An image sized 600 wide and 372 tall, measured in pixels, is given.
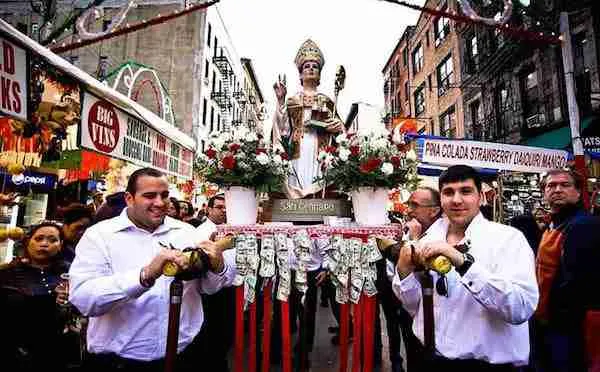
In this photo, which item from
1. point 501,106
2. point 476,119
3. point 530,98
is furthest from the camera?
point 476,119

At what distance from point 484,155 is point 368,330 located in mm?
5098

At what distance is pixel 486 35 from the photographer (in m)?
18.7

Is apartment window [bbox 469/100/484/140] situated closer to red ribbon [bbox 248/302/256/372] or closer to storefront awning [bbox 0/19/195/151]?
storefront awning [bbox 0/19/195/151]

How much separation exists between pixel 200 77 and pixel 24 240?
24.2 meters

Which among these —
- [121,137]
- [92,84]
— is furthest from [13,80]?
[121,137]

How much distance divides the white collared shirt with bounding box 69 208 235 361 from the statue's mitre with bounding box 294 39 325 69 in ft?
11.8

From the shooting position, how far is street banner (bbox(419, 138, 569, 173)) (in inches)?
282

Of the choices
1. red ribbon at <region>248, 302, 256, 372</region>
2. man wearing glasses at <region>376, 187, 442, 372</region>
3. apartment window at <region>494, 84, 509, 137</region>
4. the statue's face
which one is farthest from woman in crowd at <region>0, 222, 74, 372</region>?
apartment window at <region>494, 84, 509, 137</region>

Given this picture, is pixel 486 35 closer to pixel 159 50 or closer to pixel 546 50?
pixel 546 50

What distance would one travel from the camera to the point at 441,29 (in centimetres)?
2514

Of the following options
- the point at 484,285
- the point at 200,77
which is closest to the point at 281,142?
the point at 484,285

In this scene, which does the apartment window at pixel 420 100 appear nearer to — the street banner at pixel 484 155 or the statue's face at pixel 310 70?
the street banner at pixel 484 155

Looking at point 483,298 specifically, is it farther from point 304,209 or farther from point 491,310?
point 304,209

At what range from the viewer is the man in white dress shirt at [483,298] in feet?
6.31
